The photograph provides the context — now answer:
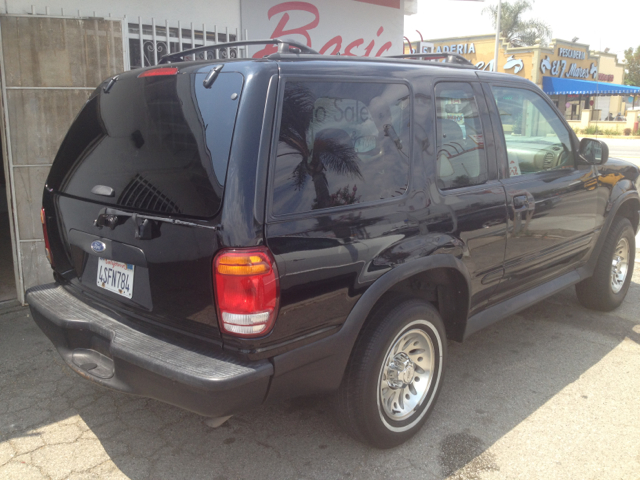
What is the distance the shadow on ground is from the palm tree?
137 centimetres

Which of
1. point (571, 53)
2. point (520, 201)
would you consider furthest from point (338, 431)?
point (571, 53)

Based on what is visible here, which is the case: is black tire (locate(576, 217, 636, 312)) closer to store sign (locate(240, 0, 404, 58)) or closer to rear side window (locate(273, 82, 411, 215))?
rear side window (locate(273, 82, 411, 215))

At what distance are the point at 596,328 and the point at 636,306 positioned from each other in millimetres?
793

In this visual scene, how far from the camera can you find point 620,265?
16.1ft

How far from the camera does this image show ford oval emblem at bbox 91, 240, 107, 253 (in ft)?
8.69

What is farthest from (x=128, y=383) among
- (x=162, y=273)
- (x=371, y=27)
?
(x=371, y=27)

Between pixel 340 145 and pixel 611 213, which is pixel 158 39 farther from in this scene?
Answer: pixel 611 213

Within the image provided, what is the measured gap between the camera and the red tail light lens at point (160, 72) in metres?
2.55

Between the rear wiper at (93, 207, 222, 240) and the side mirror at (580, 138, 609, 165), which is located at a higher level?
the side mirror at (580, 138, 609, 165)

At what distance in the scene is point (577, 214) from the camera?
3.98 meters

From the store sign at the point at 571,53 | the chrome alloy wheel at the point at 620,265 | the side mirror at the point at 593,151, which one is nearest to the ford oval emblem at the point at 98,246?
the side mirror at the point at 593,151

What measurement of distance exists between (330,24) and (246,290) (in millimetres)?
6198

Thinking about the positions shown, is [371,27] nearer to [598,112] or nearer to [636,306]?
[636,306]

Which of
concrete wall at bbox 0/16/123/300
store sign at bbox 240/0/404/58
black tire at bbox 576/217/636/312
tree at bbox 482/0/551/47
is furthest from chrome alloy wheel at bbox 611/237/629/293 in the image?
tree at bbox 482/0/551/47
